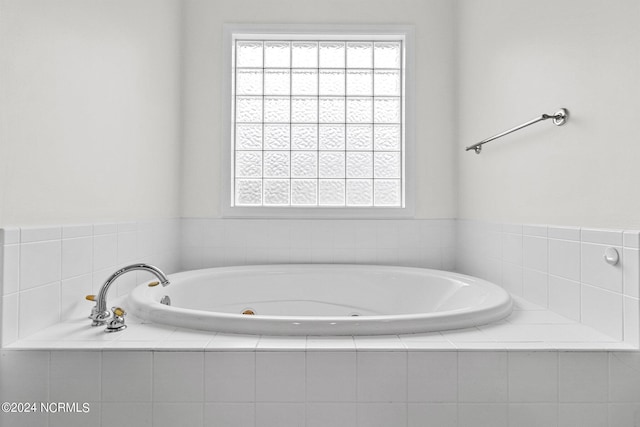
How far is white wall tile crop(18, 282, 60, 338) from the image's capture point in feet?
3.46

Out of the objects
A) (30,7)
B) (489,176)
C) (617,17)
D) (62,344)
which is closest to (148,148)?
(30,7)

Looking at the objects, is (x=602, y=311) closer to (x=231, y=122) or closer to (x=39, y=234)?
(x=39, y=234)

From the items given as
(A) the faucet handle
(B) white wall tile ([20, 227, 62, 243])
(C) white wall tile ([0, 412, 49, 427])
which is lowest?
(C) white wall tile ([0, 412, 49, 427])

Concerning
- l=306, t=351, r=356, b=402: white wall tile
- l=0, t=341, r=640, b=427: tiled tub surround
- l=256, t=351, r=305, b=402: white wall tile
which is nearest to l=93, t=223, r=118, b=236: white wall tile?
l=0, t=341, r=640, b=427: tiled tub surround

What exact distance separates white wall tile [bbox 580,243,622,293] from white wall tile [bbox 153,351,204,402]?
3.99ft

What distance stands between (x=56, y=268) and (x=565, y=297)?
5.85 feet

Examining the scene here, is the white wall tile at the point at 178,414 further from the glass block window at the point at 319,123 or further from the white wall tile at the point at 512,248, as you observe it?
the glass block window at the point at 319,123

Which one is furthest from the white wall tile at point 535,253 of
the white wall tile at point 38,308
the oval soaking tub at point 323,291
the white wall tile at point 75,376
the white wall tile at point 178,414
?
the white wall tile at point 38,308

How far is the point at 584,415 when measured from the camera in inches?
37.0

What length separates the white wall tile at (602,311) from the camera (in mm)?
1039

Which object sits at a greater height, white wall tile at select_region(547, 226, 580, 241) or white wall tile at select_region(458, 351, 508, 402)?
white wall tile at select_region(547, 226, 580, 241)

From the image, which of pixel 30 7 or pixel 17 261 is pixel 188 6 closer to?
pixel 30 7

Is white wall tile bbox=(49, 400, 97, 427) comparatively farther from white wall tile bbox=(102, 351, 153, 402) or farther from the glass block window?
the glass block window

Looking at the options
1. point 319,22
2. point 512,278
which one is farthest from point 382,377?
point 319,22
